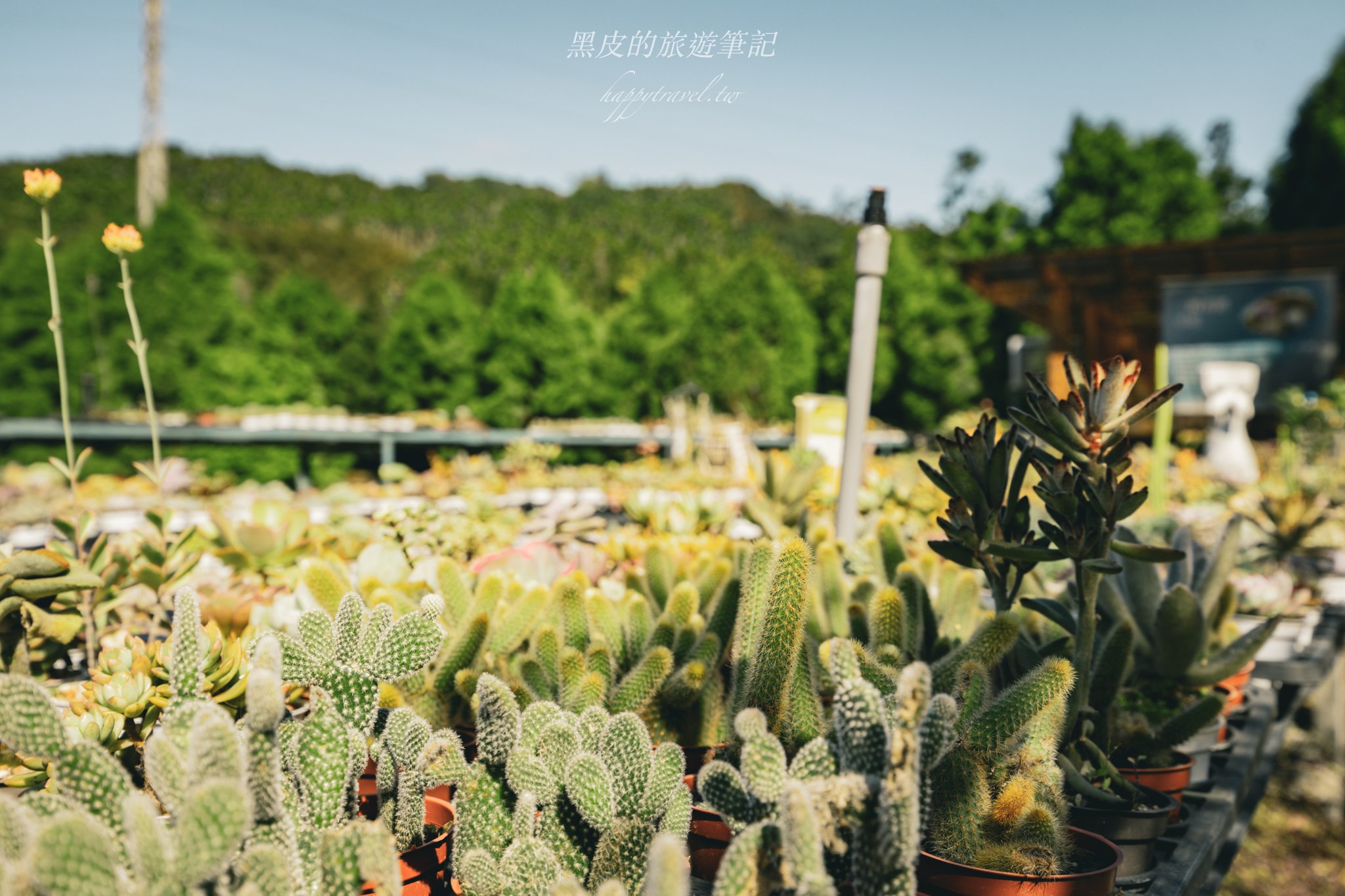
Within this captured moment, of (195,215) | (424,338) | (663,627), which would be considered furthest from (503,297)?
(663,627)

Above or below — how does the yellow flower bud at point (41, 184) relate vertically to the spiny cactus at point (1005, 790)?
above

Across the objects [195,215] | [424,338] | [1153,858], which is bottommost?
[1153,858]

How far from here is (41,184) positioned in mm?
1295

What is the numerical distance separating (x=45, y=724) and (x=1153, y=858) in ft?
4.09

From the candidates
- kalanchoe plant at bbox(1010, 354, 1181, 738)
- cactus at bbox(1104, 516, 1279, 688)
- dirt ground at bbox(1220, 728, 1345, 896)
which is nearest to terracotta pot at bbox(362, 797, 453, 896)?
kalanchoe plant at bbox(1010, 354, 1181, 738)

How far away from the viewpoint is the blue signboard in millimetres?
9750

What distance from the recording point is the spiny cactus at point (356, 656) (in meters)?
0.94

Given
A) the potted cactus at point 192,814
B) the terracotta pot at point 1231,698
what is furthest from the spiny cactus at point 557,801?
the terracotta pot at point 1231,698

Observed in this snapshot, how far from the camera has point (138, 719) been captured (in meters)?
1.11

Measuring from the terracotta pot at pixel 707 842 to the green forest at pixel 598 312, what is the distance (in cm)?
1058

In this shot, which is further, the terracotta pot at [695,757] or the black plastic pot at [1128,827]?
the terracotta pot at [695,757]

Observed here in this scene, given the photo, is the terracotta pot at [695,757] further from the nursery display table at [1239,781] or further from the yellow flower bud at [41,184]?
the yellow flower bud at [41,184]

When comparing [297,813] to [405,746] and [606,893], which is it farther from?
[606,893]

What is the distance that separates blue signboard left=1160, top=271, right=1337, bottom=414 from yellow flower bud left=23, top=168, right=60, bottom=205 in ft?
34.9
